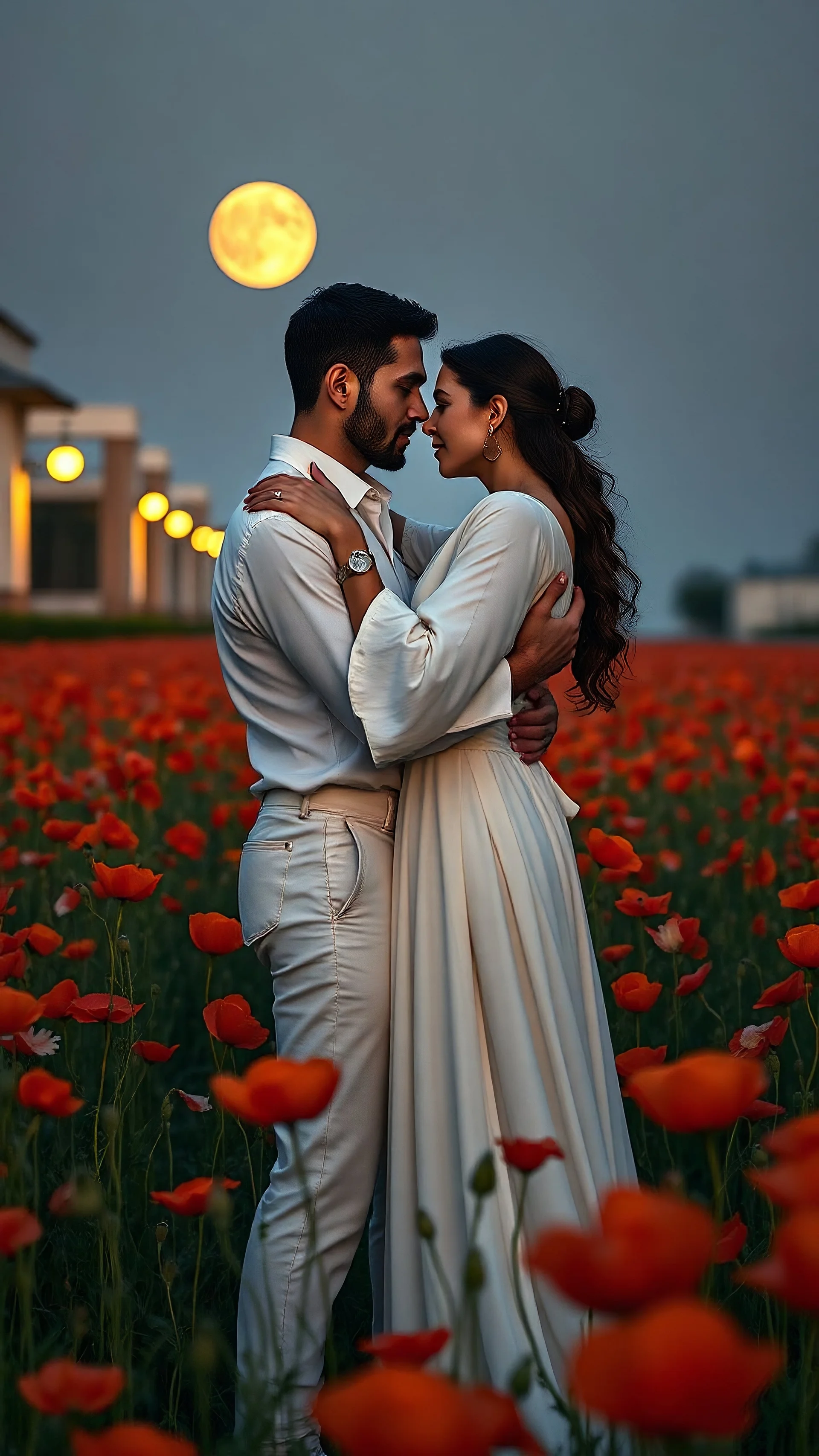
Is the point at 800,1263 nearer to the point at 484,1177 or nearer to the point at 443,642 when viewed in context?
the point at 484,1177

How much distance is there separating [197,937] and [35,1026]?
86cm

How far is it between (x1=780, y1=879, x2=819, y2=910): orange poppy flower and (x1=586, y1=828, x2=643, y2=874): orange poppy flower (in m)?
0.34

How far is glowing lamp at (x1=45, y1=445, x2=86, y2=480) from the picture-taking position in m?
15.3

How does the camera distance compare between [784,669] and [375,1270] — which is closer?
[375,1270]

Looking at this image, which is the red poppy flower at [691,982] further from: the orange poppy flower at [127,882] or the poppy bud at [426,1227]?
the poppy bud at [426,1227]

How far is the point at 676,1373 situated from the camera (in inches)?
31.0

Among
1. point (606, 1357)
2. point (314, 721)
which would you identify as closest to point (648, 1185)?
point (314, 721)

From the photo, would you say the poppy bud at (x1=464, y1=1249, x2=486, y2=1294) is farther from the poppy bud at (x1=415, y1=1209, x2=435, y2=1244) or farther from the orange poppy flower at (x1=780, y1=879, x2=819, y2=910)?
the orange poppy flower at (x1=780, y1=879, x2=819, y2=910)

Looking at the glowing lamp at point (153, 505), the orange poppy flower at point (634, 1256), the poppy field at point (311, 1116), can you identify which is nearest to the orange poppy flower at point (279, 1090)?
the poppy field at point (311, 1116)

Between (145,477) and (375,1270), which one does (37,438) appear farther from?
(375,1270)

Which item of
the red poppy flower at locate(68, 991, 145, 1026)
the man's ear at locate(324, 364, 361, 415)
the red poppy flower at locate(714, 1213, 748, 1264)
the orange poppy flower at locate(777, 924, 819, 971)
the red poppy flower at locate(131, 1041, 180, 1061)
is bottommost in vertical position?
the red poppy flower at locate(714, 1213, 748, 1264)

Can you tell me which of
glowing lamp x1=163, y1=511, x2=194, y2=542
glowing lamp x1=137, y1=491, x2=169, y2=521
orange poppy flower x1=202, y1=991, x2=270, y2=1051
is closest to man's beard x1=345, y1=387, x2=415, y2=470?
orange poppy flower x1=202, y1=991, x2=270, y2=1051

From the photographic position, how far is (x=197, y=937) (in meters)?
2.26

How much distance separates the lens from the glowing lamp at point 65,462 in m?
15.3
